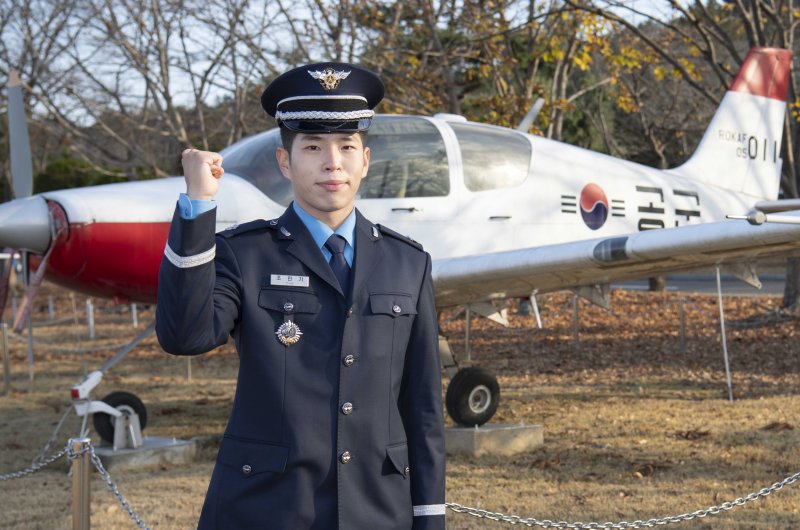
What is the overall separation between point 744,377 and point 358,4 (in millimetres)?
7939


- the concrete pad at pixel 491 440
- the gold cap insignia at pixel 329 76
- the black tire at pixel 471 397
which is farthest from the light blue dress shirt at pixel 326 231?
the black tire at pixel 471 397

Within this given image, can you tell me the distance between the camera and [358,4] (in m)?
14.0

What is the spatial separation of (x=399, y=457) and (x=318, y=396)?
232 mm

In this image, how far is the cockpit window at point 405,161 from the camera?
669 centimetres

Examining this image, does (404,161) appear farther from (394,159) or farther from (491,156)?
(491,156)

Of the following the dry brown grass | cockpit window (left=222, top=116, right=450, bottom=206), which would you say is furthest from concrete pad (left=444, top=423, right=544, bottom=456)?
cockpit window (left=222, top=116, right=450, bottom=206)

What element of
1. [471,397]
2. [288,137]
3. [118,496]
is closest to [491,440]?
[471,397]

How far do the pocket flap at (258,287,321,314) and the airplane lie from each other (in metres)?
3.85

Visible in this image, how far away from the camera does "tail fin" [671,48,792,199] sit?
30.8 feet

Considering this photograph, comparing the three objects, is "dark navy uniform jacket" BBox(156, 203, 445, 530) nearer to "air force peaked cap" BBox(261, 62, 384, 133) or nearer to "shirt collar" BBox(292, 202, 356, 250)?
"shirt collar" BBox(292, 202, 356, 250)

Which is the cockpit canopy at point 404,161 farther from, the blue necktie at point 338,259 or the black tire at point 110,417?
the blue necktie at point 338,259

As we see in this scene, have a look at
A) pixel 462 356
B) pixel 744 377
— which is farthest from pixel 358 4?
pixel 744 377

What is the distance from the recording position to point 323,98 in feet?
6.64

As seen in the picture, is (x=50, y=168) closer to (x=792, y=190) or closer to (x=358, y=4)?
(x=358, y=4)
